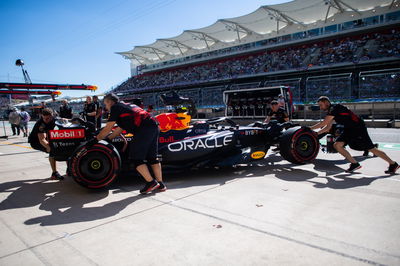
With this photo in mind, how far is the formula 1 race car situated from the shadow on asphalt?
23cm

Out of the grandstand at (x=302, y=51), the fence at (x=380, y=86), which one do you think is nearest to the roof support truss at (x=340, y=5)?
the grandstand at (x=302, y=51)

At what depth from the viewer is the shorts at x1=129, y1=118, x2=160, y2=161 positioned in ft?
12.5

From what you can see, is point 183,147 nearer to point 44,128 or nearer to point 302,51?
point 44,128

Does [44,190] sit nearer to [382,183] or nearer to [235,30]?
[382,183]

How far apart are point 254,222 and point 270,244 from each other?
446 mm

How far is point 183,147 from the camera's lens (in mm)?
4586

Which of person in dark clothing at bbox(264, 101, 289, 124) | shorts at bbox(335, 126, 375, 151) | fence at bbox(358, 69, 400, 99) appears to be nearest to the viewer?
shorts at bbox(335, 126, 375, 151)

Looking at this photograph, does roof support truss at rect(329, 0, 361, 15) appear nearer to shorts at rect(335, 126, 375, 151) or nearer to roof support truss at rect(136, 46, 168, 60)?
shorts at rect(335, 126, 375, 151)

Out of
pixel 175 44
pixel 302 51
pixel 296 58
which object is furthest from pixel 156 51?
pixel 302 51

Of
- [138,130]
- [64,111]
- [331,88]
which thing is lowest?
[138,130]

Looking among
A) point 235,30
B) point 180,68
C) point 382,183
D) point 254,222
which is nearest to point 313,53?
Result: point 235,30

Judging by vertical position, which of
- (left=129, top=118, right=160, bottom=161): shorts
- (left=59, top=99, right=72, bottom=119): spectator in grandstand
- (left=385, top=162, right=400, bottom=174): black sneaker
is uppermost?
(left=59, top=99, right=72, bottom=119): spectator in grandstand

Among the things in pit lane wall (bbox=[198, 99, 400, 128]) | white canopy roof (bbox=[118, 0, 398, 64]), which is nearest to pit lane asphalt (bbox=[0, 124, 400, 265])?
pit lane wall (bbox=[198, 99, 400, 128])

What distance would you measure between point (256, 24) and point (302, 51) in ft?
18.7
